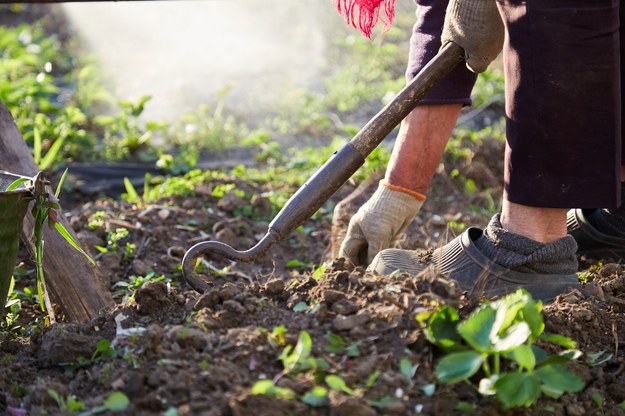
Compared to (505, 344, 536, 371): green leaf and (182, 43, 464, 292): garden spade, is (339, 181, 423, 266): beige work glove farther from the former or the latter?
(505, 344, 536, 371): green leaf

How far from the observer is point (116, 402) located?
1.83 meters

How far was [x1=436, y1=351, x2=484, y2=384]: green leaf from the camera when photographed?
1.82 m

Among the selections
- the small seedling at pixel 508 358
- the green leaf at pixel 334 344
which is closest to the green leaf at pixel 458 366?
the small seedling at pixel 508 358

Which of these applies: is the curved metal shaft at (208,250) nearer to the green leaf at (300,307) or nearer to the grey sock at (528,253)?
the green leaf at (300,307)

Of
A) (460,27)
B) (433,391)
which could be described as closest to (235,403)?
(433,391)

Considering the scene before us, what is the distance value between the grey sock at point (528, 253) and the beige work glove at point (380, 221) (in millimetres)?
408

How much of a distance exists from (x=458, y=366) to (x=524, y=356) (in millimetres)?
127

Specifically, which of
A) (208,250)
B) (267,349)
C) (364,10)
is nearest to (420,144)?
(364,10)

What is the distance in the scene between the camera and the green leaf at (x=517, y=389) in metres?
1.81

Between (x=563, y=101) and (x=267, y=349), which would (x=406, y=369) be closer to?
(x=267, y=349)

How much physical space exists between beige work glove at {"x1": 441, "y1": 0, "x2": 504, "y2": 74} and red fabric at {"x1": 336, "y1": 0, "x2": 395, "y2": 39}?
0.43m

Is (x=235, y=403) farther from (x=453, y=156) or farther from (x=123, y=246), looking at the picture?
(x=453, y=156)

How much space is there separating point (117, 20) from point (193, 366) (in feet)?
24.7

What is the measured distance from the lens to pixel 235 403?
5.81ft
